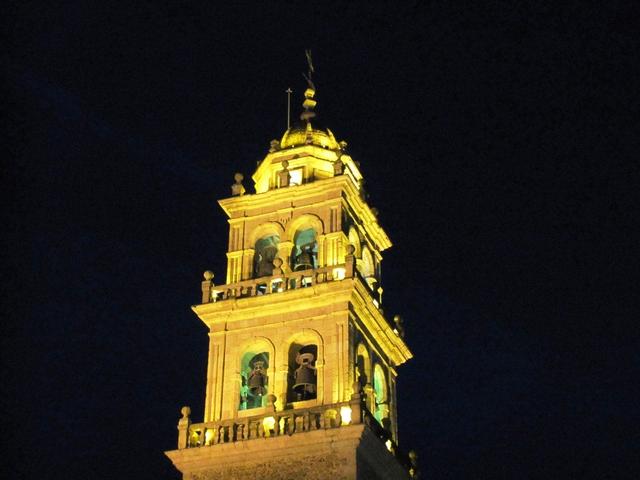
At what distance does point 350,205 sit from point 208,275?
5.59 meters

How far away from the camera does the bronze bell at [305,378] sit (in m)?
39.7

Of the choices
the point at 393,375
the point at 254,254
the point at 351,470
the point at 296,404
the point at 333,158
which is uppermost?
the point at 333,158

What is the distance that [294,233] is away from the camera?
43.3 meters

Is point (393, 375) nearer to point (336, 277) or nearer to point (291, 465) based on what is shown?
point (336, 277)

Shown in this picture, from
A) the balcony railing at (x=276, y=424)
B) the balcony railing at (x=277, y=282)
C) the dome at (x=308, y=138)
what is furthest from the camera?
the dome at (x=308, y=138)

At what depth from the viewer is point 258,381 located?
40.7 metres

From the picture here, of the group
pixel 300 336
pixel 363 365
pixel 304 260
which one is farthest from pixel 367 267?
pixel 300 336

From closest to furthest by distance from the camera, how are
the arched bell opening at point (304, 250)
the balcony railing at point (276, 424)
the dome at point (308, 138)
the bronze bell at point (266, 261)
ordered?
the balcony railing at point (276, 424)
the arched bell opening at point (304, 250)
the bronze bell at point (266, 261)
the dome at point (308, 138)

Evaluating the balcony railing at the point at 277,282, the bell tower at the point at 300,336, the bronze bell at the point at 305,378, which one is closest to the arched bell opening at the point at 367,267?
the bell tower at the point at 300,336

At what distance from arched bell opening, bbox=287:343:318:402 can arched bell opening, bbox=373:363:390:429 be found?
109 inches

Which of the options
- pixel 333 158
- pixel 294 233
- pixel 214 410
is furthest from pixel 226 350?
pixel 333 158

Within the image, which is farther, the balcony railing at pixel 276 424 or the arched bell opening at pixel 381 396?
the arched bell opening at pixel 381 396

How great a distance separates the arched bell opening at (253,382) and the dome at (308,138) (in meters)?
8.54

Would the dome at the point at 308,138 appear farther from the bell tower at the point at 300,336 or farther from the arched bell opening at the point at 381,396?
the arched bell opening at the point at 381,396
